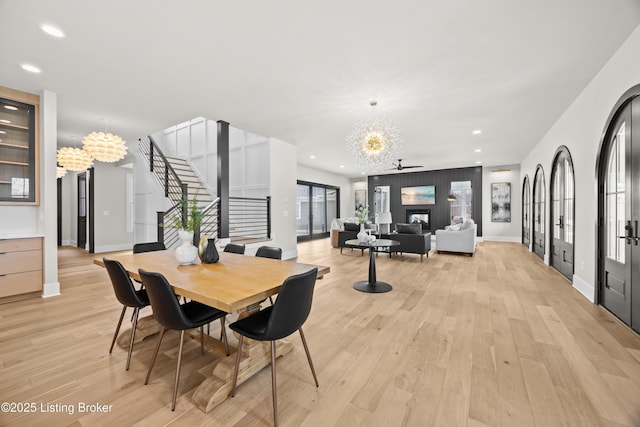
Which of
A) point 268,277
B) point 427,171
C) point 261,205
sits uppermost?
point 427,171

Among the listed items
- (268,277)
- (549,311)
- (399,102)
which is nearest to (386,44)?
(399,102)

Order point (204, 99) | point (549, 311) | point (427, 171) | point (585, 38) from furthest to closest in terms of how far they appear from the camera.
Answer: point (427, 171) < point (204, 99) < point (549, 311) < point (585, 38)

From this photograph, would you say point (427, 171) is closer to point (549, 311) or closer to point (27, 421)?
point (549, 311)

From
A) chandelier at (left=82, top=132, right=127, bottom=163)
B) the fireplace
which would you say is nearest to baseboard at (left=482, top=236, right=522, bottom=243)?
the fireplace

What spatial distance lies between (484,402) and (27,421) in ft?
9.02

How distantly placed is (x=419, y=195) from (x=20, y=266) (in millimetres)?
11171

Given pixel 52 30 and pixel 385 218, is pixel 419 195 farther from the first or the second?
pixel 52 30

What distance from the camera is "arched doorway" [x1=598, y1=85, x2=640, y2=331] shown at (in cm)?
257

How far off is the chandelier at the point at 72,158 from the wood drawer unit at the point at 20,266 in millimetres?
2008

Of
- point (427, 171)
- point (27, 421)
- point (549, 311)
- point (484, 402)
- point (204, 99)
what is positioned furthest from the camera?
point (427, 171)

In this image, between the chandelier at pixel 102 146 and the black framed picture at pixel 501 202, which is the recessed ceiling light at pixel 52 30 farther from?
the black framed picture at pixel 501 202

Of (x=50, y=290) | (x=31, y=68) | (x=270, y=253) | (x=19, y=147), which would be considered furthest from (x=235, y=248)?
(x=19, y=147)

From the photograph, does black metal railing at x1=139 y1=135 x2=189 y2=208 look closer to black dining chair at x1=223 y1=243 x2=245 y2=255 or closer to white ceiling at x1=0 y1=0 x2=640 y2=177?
white ceiling at x1=0 y1=0 x2=640 y2=177

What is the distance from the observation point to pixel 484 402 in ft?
5.51
